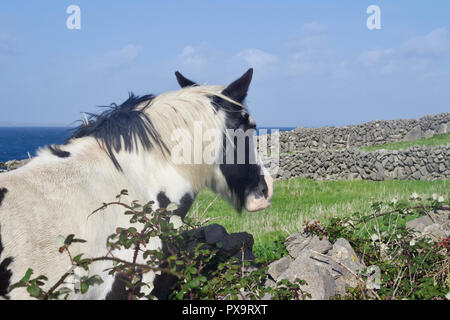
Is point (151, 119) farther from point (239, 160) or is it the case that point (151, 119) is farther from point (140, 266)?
point (140, 266)

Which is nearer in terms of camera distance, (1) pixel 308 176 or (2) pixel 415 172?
(2) pixel 415 172

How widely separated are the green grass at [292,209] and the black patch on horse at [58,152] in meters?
1.34

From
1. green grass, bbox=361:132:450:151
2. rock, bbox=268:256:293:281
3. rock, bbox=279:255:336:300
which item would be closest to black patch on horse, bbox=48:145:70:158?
rock, bbox=279:255:336:300

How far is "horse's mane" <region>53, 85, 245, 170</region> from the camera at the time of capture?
2.66 metres

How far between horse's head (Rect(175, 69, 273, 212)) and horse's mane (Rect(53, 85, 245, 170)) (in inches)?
1.7

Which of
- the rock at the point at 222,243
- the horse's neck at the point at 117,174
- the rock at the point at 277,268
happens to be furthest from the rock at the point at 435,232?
the horse's neck at the point at 117,174

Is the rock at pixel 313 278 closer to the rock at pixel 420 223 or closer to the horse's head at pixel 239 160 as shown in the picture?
the horse's head at pixel 239 160

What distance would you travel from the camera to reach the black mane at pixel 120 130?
2.64m

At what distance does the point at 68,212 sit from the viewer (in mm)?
2166

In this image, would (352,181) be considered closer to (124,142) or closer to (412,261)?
(412,261)

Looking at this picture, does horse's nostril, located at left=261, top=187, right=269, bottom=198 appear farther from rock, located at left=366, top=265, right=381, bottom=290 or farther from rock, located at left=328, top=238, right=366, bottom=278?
rock, located at left=366, top=265, right=381, bottom=290

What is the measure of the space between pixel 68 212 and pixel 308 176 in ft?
54.5

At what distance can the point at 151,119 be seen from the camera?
281cm
